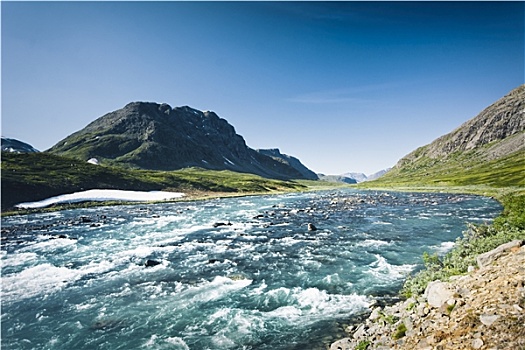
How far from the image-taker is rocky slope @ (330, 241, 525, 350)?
7.95m

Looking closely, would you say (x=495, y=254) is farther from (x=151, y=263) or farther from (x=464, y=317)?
(x=151, y=263)

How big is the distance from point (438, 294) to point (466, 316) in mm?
2553

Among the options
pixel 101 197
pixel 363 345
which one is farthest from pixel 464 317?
pixel 101 197

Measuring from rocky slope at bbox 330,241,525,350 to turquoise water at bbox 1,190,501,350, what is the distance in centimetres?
342

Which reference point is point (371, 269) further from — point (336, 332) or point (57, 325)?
point (57, 325)

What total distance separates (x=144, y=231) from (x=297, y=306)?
3313 centimetres

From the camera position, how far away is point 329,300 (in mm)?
18391

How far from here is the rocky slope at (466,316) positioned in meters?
7.95

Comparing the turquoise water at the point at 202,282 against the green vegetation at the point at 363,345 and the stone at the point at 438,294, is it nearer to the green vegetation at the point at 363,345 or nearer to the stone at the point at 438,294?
the green vegetation at the point at 363,345

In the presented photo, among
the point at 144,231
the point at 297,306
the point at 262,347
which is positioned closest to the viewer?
the point at 262,347

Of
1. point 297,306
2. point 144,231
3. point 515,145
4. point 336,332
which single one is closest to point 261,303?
point 297,306

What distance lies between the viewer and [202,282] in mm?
22562

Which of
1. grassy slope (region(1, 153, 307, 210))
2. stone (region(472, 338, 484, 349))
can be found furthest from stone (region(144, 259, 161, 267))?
grassy slope (region(1, 153, 307, 210))

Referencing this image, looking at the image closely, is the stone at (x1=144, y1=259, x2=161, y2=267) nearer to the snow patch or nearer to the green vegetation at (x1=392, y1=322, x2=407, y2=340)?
the green vegetation at (x1=392, y1=322, x2=407, y2=340)
